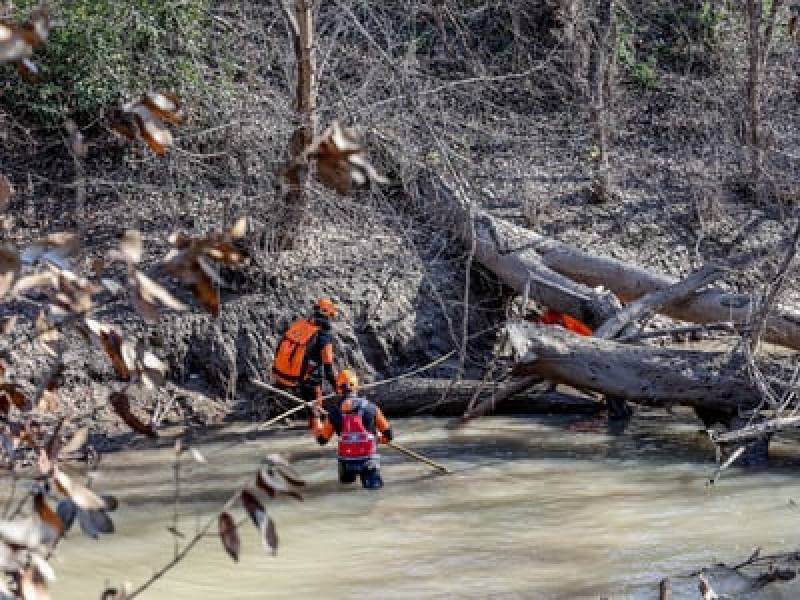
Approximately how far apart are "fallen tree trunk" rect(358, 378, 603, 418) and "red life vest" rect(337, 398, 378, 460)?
110 inches

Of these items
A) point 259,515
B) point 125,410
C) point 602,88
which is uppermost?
point 602,88

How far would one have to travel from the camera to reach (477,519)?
34.7 ft

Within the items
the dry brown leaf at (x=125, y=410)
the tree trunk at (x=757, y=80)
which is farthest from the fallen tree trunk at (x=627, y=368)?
the dry brown leaf at (x=125, y=410)

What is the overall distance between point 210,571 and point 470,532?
2124 mm

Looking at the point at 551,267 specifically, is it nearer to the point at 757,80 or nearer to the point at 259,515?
the point at 757,80

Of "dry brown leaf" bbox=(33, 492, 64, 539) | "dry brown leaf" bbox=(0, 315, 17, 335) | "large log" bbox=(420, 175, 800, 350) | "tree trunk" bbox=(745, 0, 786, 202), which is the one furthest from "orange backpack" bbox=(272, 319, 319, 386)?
"dry brown leaf" bbox=(33, 492, 64, 539)

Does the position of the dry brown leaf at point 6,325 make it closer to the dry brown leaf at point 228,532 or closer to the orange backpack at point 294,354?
the dry brown leaf at point 228,532

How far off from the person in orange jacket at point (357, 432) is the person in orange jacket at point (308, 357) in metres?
1.56

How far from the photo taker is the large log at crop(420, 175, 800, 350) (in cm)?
1405

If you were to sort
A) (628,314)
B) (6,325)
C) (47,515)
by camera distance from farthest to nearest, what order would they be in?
(628,314)
(6,325)
(47,515)

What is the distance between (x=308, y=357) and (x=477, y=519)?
10.5 feet

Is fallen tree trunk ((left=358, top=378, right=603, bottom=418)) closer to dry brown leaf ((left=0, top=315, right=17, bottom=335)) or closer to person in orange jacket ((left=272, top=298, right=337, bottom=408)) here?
person in orange jacket ((left=272, top=298, right=337, bottom=408))

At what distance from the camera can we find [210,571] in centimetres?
922

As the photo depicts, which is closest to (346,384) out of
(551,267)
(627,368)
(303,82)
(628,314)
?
(627,368)
